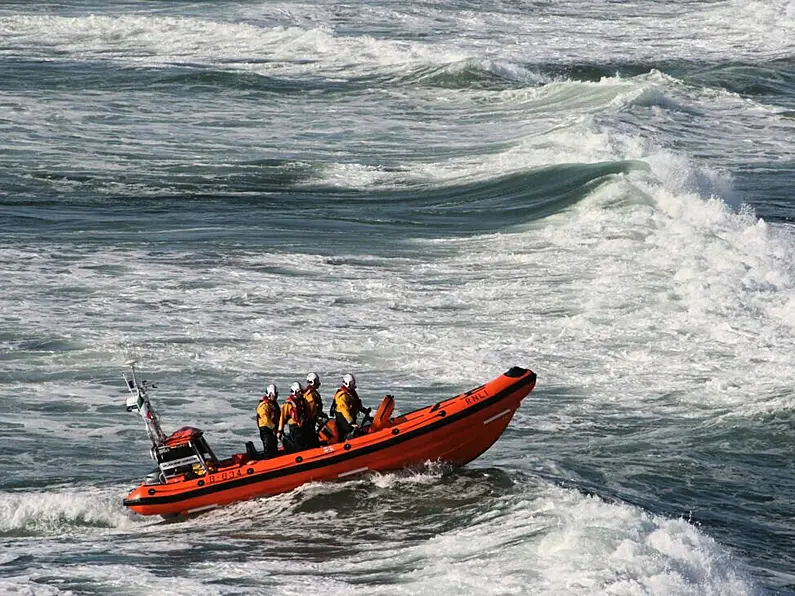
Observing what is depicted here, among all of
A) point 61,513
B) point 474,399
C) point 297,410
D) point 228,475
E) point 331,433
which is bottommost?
point 61,513

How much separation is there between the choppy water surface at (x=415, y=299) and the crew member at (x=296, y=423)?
55 centimetres

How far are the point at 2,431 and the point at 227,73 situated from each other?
2749 centimetres

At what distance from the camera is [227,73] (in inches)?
1775

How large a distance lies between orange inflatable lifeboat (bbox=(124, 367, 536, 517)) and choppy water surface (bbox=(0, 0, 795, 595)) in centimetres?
27

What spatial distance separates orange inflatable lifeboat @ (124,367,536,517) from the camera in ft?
52.6

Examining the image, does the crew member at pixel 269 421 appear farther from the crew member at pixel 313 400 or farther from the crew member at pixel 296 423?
the crew member at pixel 313 400

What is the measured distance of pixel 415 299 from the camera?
24.0 m

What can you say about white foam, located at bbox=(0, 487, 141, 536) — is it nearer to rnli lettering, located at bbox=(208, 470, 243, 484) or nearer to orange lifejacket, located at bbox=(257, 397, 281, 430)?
rnli lettering, located at bbox=(208, 470, 243, 484)

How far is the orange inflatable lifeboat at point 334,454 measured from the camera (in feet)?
52.6

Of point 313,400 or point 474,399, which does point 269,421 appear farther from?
point 474,399

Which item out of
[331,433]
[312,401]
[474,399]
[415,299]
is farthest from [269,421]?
[415,299]

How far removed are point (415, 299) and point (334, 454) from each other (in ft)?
26.8

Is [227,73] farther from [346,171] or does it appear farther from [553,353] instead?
[553,353]

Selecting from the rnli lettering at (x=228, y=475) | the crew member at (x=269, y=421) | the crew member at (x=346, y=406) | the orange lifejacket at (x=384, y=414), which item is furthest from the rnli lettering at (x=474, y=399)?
the rnli lettering at (x=228, y=475)
